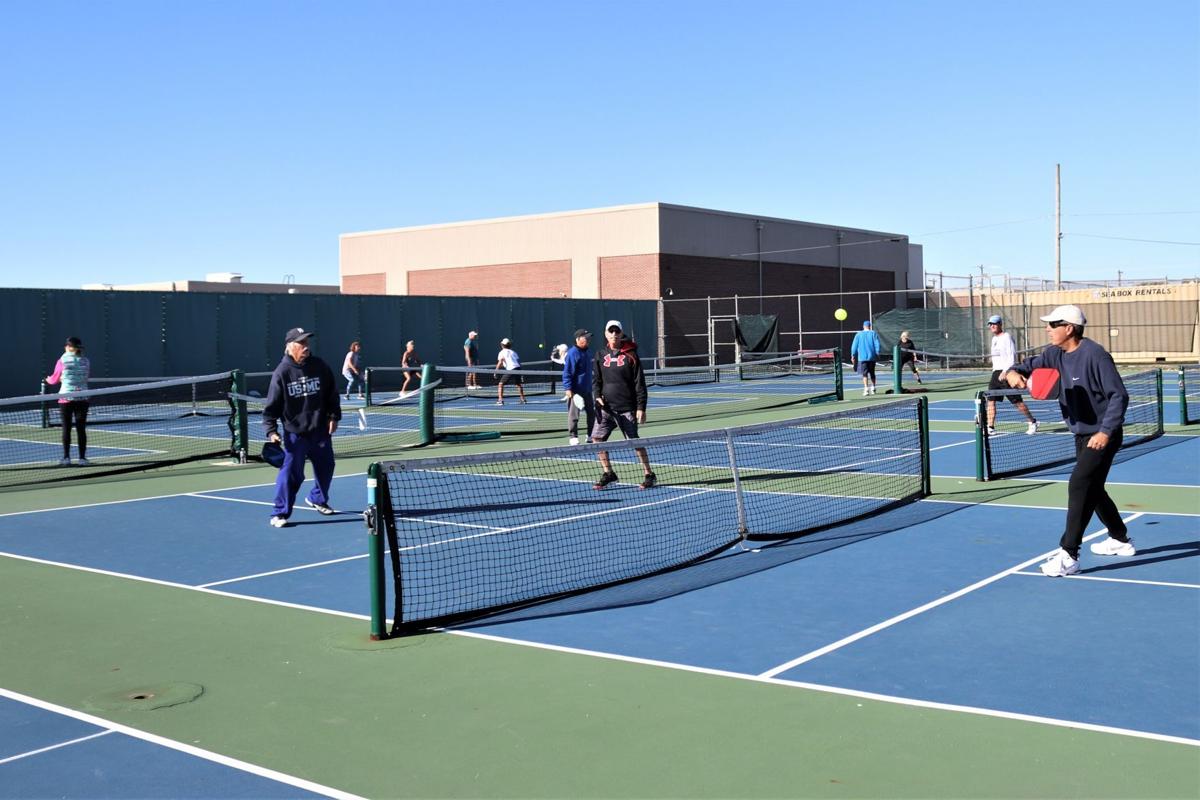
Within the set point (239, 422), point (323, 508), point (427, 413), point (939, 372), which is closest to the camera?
point (323, 508)

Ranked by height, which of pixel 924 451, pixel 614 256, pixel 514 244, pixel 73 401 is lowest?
pixel 924 451

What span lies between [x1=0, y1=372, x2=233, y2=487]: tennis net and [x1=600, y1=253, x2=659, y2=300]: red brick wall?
21.5 m

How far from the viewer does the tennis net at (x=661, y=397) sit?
2538 cm

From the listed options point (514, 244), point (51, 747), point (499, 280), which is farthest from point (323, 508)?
point (499, 280)

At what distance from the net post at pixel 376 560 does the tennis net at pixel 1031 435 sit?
21.2 feet

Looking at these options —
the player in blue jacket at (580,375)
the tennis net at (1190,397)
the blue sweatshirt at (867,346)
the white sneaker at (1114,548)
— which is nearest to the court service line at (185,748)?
the white sneaker at (1114,548)

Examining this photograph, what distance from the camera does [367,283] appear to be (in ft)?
210

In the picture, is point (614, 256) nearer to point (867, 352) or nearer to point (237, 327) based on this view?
point (237, 327)

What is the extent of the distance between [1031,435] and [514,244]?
133 feet

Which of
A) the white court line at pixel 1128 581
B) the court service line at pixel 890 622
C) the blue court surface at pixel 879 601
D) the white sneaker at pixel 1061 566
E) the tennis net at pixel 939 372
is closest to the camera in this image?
the blue court surface at pixel 879 601

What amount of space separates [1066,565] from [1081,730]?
139 inches

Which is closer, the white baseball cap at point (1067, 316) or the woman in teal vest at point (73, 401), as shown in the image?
the white baseball cap at point (1067, 316)

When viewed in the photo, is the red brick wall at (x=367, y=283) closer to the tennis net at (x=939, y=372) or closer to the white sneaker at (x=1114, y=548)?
the tennis net at (x=939, y=372)

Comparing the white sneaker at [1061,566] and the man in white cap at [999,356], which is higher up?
the man in white cap at [999,356]
